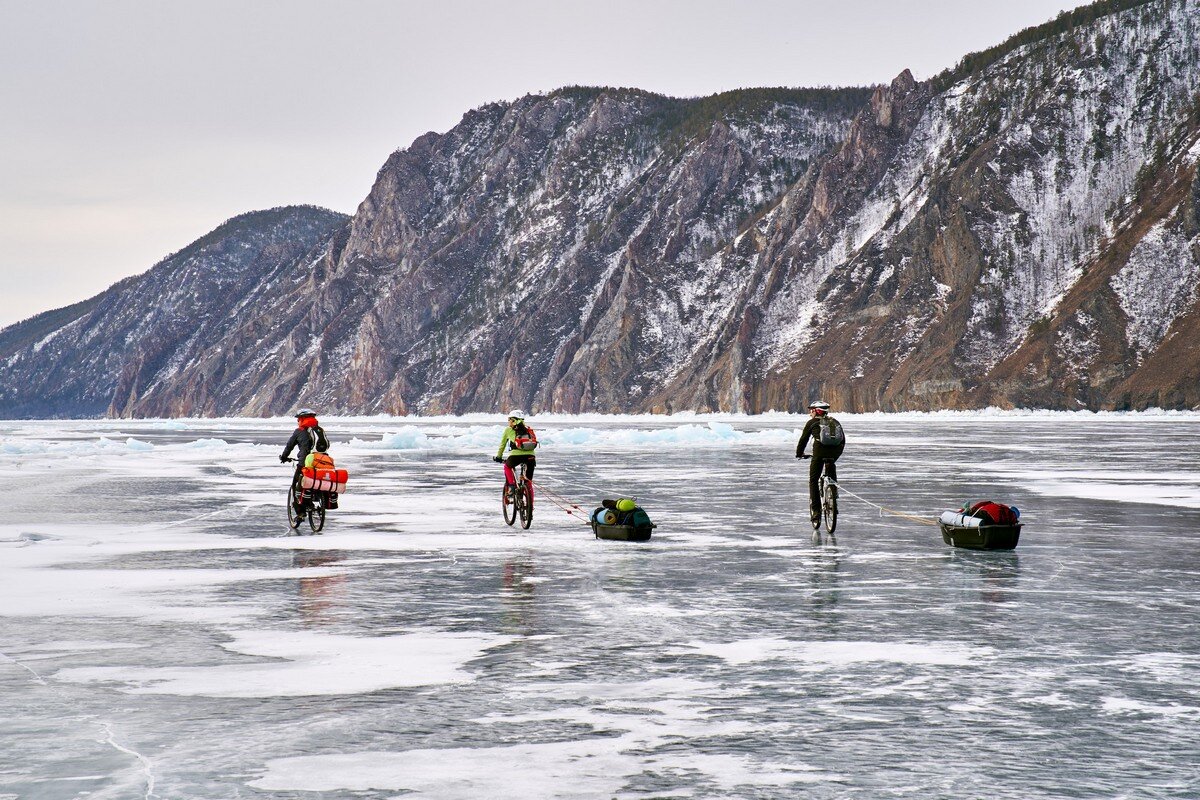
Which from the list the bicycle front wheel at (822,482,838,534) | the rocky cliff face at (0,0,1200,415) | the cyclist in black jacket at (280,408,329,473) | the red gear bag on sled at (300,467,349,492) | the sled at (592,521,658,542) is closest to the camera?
the sled at (592,521,658,542)

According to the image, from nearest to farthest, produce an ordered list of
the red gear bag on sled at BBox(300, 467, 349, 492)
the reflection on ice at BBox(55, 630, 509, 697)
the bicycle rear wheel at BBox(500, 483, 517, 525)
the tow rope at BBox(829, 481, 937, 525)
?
the reflection on ice at BBox(55, 630, 509, 697) → the red gear bag on sled at BBox(300, 467, 349, 492) → the tow rope at BBox(829, 481, 937, 525) → the bicycle rear wheel at BBox(500, 483, 517, 525)

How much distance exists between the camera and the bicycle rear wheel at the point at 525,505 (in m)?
21.3

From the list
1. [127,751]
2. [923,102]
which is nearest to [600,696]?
[127,751]

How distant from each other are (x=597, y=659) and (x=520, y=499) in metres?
11.9

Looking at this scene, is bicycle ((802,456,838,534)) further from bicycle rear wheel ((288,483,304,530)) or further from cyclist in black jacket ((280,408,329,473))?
bicycle rear wheel ((288,483,304,530))

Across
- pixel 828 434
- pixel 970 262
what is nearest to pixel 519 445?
pixel 828 434

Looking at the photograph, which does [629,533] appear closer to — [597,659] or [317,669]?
[597,659]

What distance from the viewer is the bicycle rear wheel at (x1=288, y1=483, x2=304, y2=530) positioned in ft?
68.1

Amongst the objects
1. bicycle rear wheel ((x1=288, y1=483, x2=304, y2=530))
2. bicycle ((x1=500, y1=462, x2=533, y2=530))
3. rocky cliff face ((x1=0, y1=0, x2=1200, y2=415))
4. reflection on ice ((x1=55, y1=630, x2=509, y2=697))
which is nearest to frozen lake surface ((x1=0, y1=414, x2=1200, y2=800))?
reflection on ice ((x1=55, y1=630, x2=509, y2=697))

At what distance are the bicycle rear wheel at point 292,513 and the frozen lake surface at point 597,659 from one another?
0.43 meters

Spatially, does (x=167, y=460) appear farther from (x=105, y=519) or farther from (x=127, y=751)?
(x=127, y=751)

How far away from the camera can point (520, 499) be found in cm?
2147

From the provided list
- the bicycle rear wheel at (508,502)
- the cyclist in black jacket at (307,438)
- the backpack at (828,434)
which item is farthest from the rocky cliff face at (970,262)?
the cyclist in black jacket at (307,438)

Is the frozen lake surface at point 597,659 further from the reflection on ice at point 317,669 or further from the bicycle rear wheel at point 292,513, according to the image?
the bicycle rear wheel at point 292,513
